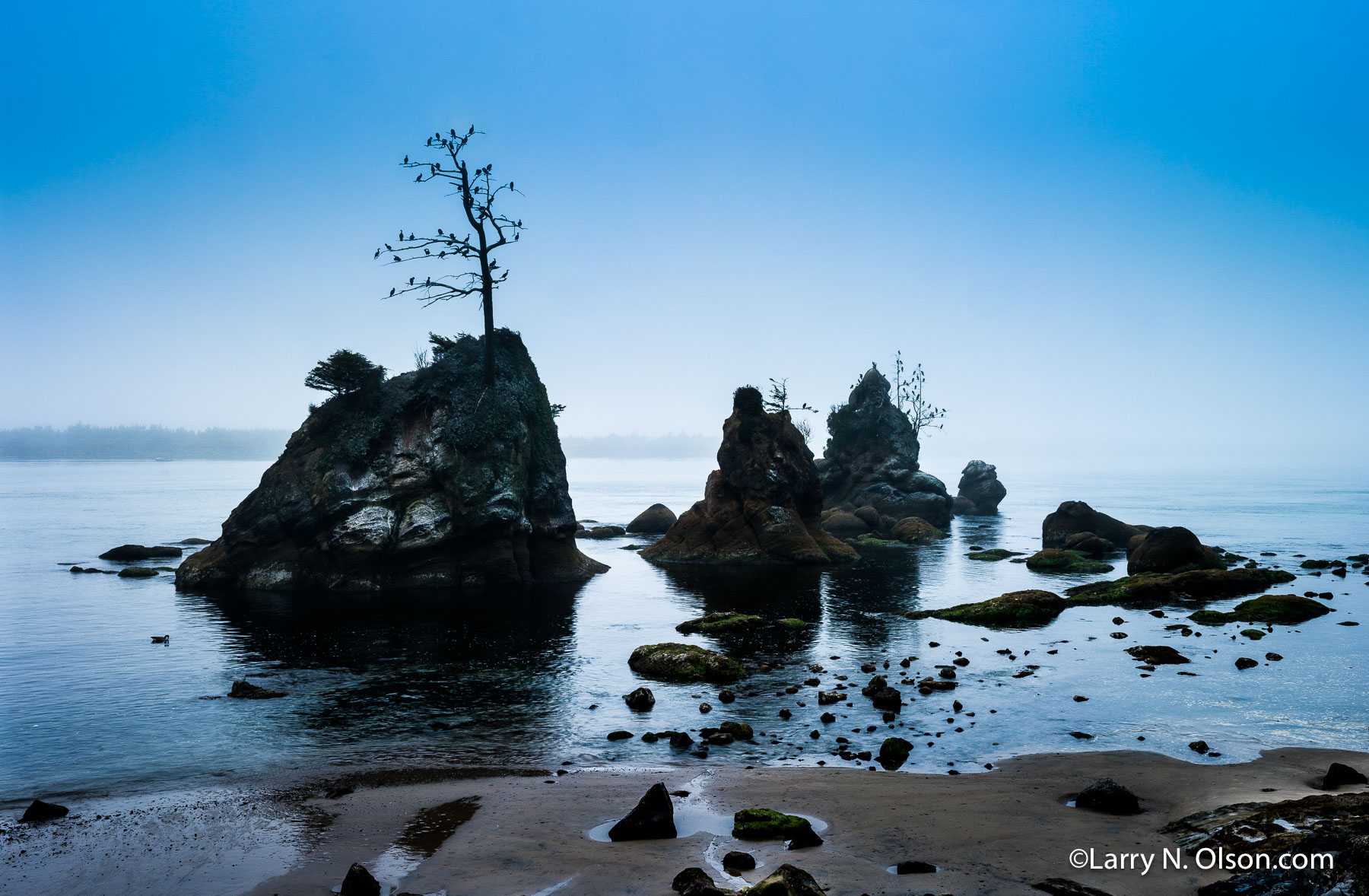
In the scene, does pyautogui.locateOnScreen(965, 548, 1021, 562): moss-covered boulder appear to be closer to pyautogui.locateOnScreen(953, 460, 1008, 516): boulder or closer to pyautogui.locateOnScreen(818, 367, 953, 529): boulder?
pyautogui.locateOnScreen(818, 367, 953, 529): boulder

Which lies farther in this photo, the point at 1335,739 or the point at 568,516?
the point at 568,516

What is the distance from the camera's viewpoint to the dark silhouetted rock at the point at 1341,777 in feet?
48.7

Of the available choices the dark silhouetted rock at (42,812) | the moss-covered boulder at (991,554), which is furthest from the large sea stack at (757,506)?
the dark silhouetted rock at (42,812)

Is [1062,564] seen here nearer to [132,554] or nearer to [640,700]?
[640,700]

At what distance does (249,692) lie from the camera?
23.5m

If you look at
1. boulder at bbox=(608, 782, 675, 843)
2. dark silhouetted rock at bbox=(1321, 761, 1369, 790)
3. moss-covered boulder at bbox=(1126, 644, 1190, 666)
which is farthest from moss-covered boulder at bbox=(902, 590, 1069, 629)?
boulder at bbox=(608, 782, 675, 843)

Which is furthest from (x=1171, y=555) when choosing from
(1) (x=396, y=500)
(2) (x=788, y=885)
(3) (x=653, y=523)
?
Answer: (3) (x=653, y=523)

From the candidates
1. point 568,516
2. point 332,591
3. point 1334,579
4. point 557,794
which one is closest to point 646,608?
point 568,516

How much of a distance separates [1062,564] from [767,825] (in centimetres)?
4650

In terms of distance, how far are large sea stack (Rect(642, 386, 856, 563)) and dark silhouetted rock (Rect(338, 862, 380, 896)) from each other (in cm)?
4581

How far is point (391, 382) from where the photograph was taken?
4762 centimetres

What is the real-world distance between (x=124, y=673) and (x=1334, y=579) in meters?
58.4

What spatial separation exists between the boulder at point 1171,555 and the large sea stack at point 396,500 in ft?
116

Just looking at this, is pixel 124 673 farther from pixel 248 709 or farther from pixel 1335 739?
pixel 1335 739
